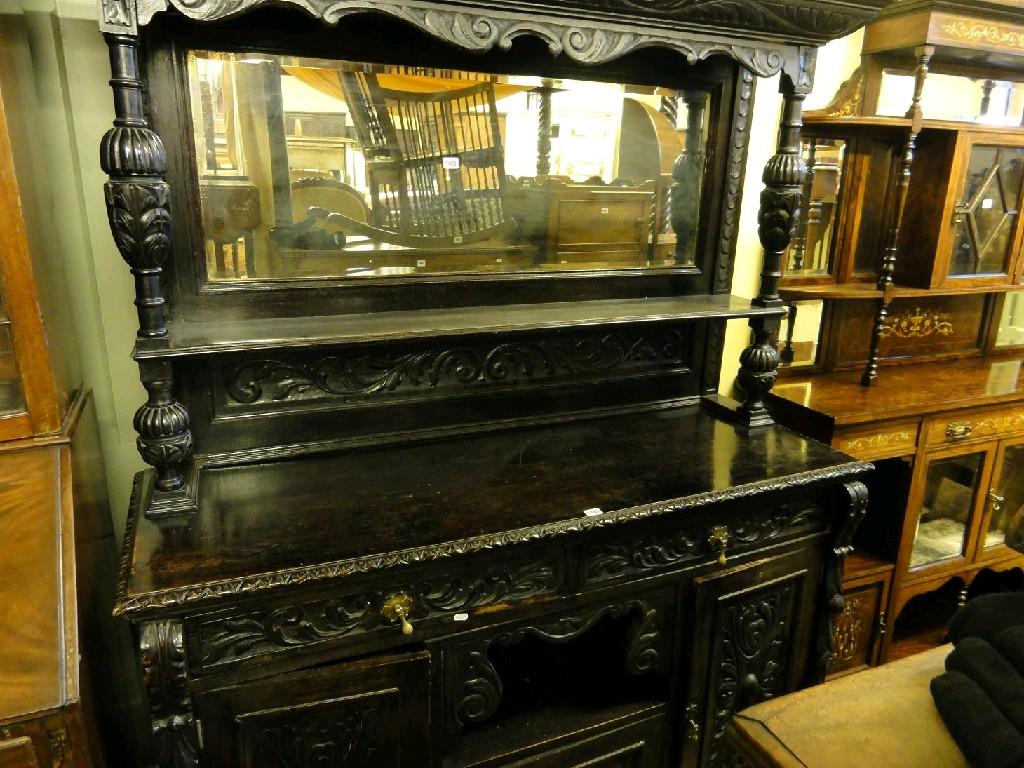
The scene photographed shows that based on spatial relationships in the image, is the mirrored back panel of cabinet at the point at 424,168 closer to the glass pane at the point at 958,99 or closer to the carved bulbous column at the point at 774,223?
the carved bulbous column at the point at 774,223

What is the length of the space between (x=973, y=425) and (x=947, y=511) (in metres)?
0.34

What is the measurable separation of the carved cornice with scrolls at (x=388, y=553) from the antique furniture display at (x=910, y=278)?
2.32 feet

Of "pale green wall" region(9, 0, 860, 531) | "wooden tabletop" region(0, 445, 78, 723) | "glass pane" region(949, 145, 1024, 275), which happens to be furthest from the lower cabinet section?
"glass pane" region(949, 145, 1024, 275)

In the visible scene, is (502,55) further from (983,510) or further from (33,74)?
(983,510)

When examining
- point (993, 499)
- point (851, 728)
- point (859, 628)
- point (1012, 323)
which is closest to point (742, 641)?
point (851, 728)

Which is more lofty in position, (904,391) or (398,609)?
(904,391)

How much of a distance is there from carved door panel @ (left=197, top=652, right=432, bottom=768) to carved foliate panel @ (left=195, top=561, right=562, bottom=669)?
2.5 inches

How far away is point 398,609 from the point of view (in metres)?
1.28

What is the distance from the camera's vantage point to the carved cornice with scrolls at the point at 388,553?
1144 millimetres

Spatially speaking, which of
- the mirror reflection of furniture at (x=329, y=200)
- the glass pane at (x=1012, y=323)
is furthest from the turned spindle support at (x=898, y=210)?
the mirror reflection of furniture at (x=329, y=200)

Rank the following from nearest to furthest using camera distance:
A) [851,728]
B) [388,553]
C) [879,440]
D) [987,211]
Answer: [851,728]
[388,553]
[879,440]
[987,211]

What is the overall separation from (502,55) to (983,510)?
2160 millimetres

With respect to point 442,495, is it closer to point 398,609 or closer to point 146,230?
point 398,609

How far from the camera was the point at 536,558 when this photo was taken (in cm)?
141
